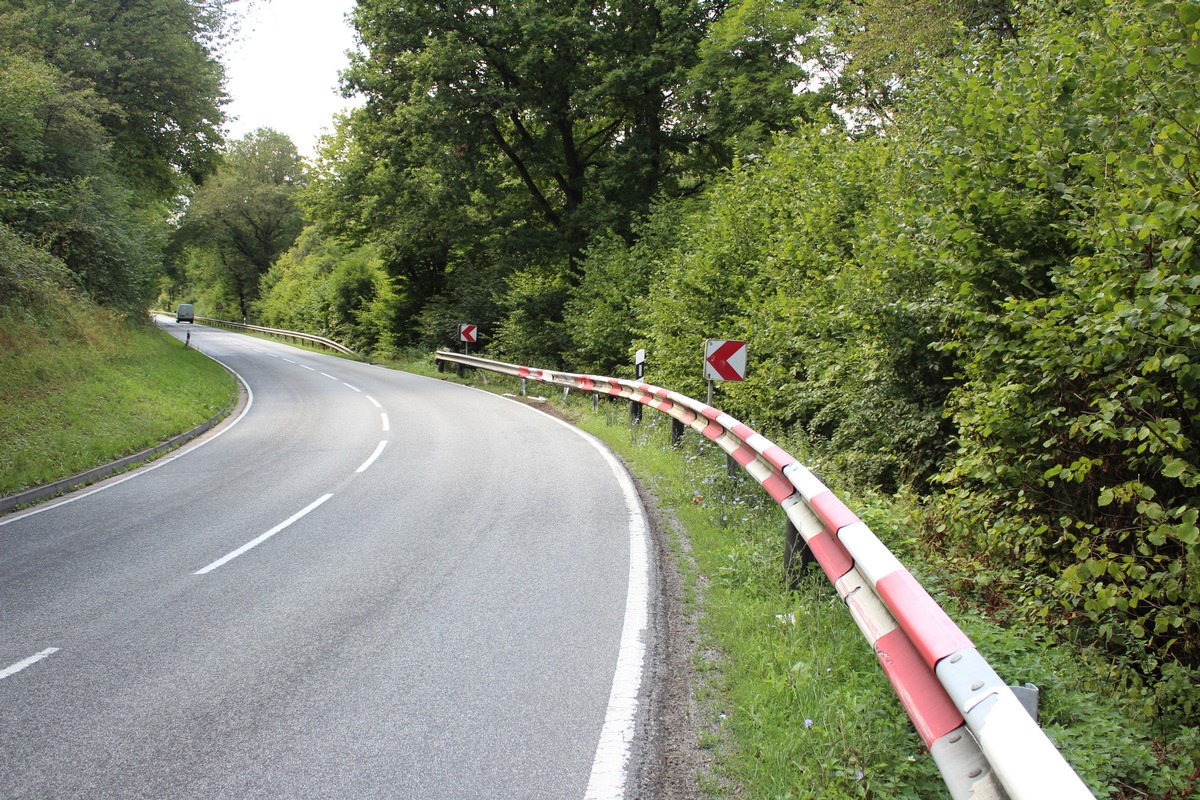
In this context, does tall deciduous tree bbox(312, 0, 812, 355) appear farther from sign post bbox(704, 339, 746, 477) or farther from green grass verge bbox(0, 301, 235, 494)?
sign post bbox(704, 339, 746, 477)

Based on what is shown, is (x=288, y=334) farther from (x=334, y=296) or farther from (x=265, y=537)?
(x=265, y=537)

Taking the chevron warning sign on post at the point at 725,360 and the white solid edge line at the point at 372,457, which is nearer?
the chevron warning sign on post at the point at 725,360

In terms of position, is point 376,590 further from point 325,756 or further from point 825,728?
point 825,728

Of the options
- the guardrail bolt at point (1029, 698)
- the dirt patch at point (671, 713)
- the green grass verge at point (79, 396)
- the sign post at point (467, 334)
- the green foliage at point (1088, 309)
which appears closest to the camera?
the guardrail bolt at point (1029, 698)

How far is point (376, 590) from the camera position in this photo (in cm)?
577

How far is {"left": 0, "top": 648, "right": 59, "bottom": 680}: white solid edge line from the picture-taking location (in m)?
4.35

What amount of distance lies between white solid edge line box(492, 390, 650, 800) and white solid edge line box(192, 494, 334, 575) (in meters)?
3.46

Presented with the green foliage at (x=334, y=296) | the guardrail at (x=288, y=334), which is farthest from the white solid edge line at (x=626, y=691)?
the guardrail at (x=288, y=334)

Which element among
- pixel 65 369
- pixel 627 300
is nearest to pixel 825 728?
pixel 65 369

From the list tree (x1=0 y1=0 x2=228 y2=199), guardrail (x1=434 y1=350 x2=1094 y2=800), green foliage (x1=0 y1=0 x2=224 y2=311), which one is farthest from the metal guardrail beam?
guardrail (x1=434 y1=350 x2=1094 y2=800)

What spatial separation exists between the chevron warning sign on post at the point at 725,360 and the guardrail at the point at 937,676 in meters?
5.12

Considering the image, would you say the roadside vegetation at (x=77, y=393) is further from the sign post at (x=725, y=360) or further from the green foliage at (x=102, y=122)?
the sign post at (x=725, y=360)

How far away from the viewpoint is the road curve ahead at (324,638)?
11.2ft

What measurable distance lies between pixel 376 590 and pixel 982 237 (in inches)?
205
